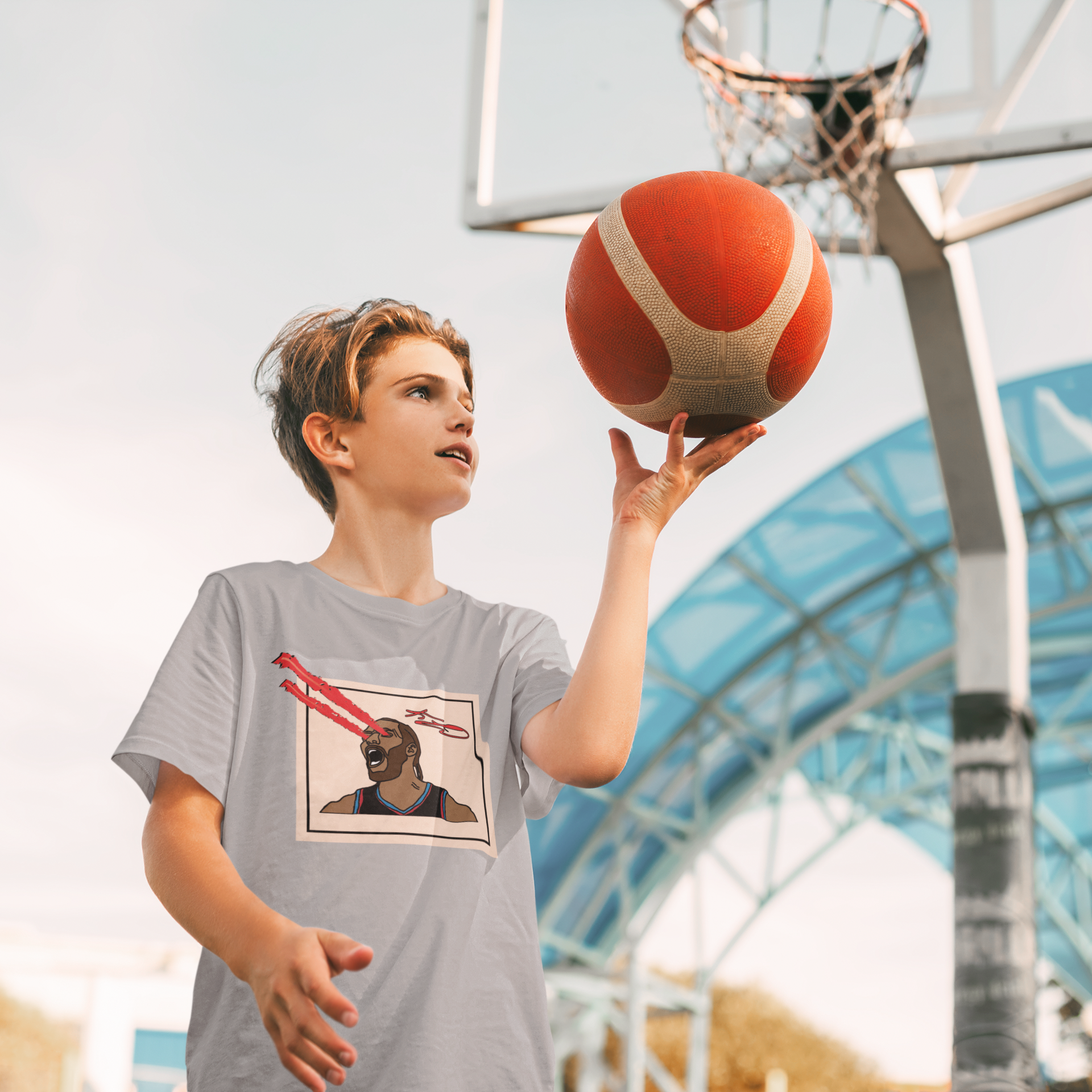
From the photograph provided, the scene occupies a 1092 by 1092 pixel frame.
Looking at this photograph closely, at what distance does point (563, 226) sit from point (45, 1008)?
23.3m

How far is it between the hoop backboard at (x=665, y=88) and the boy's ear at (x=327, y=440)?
12.1 feet

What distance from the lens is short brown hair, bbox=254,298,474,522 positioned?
2.18 m

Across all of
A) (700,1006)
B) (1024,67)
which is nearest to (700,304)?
(1024,67)

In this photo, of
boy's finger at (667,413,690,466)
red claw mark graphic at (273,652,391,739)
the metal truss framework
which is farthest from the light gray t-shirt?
the metal truss framework

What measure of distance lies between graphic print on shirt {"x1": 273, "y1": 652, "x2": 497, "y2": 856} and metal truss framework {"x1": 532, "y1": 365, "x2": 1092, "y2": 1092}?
903 centimetres

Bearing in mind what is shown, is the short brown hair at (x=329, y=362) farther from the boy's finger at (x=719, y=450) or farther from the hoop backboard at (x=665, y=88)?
the hoop backboard at (x=665, y=88)

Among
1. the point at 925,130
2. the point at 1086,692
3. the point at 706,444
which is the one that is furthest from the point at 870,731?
the point at 706,444

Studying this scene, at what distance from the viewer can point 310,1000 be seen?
1.36 meters

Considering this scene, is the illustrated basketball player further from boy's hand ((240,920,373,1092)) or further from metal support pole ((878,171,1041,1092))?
metal support pole ((878,171,1041,1092))

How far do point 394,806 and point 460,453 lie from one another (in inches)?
24.2

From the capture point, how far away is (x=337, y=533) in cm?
217

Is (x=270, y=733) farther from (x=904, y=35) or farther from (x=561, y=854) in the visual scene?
(x=561, y=854)

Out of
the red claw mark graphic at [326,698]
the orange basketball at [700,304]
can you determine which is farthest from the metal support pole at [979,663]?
the red claw mark graphic at [326,698]

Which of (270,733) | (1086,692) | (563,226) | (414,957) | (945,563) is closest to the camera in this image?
(414,957)
